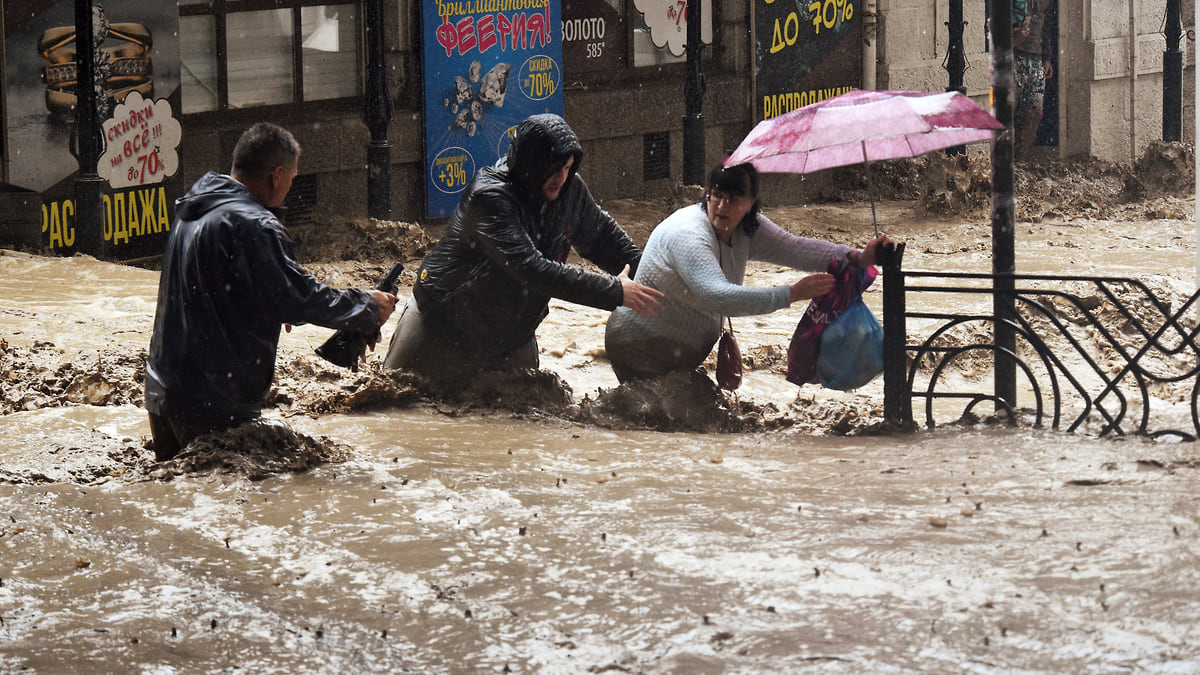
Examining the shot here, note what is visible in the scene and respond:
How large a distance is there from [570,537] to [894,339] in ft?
7.87

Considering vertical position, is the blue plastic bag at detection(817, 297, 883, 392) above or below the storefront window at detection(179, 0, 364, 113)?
below

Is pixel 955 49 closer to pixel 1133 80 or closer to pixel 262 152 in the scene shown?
pixel 1133 80

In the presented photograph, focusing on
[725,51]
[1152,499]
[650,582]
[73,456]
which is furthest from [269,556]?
[725,51]

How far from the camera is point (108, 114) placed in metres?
12.0

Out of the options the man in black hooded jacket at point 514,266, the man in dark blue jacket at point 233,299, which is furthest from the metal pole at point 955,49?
the man in dark blue jacket at point 233,299

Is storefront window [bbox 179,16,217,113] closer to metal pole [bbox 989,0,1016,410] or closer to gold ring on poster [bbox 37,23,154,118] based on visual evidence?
gold ring on poster [bbox 37,23,154,118]

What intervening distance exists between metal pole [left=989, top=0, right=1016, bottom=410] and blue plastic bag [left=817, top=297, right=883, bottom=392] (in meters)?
0.53

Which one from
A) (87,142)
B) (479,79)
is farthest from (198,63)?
(479,79)

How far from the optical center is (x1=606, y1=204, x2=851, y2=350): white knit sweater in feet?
21.7

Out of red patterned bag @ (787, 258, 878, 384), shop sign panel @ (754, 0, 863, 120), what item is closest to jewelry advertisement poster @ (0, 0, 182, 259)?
red patterned bag @ (787, 258, 878, 384)

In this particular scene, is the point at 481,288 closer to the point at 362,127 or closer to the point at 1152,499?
the point at 1152,499

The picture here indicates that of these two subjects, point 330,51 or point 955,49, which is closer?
point 330,51

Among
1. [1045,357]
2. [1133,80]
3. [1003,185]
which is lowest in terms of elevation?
[1045,357]

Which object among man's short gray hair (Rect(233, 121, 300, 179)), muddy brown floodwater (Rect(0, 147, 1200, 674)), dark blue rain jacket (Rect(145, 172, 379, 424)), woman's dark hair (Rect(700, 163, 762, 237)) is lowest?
muddy brown floodwater (Rect(0, 147, 1200, 674))
